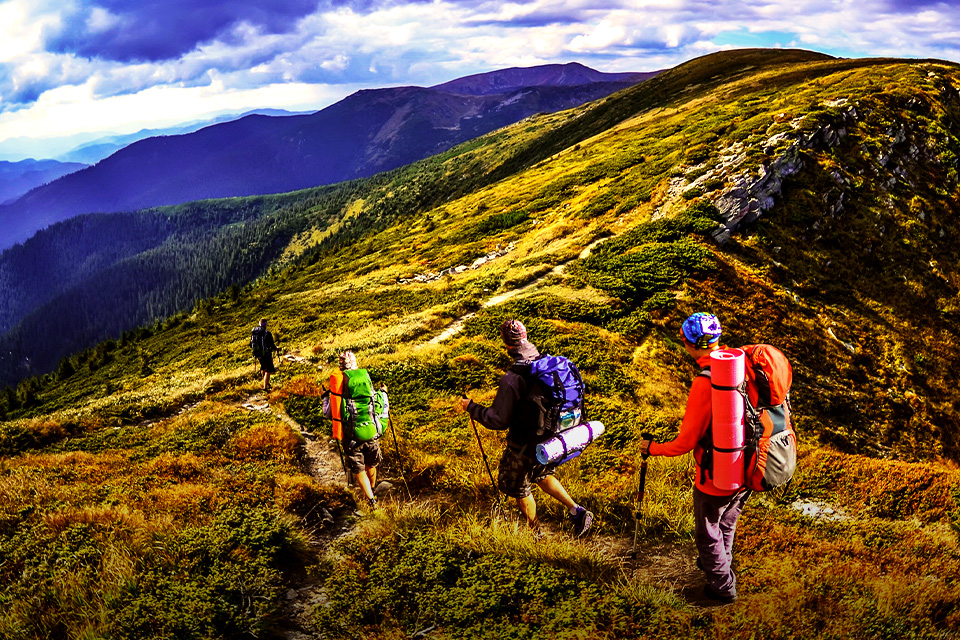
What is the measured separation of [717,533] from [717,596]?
2.34 ft

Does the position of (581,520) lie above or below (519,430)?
below

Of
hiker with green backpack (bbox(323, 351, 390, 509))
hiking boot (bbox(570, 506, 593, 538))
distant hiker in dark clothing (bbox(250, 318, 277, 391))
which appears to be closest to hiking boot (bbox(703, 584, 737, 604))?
hiking boot (bbox(570, 506, 593, 538))

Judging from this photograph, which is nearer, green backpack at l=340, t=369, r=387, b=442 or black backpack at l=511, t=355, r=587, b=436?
black backpack at l=511, t=355, r=587, b=436

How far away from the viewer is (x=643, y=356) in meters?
16.0

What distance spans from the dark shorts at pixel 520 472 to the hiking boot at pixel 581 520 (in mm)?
765

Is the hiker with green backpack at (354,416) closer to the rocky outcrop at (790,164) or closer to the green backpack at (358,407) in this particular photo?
the green backpack at (358,407)

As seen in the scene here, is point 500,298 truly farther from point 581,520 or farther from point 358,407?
point 581,520

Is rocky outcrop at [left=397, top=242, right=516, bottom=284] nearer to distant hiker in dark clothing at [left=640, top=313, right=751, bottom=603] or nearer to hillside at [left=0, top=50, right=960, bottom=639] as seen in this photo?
hillside at [left=0, top=50, right=960, bottom=639]

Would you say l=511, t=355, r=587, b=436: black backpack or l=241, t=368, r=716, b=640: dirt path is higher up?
l=511, t=355, r=587, b=436: black backpack

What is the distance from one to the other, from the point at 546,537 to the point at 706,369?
3.27 meters

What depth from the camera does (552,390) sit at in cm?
632

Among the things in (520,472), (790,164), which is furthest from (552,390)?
(790,164)

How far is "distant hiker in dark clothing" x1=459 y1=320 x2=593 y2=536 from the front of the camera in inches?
252

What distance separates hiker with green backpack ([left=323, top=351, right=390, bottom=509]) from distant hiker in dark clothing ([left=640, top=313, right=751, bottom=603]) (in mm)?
5055
